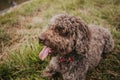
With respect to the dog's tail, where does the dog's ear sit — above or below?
above

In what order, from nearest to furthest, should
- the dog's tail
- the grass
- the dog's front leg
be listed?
the dog's front leg → the grass → the dog's tail

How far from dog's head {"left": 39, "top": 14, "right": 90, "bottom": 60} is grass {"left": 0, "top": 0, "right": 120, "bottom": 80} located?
1097 mm

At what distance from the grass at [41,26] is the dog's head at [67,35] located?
110 centimetres

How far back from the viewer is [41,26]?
5.74m

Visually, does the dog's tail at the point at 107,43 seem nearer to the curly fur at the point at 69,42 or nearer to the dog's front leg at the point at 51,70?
the curly fur at the point at 69,42

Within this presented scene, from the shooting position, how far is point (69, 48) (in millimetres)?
3184

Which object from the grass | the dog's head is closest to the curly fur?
the dog's head

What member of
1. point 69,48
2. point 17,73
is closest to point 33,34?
point 17,73

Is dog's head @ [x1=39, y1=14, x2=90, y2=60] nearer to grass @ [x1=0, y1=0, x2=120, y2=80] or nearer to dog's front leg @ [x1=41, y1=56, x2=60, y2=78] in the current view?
dog's front leg @ [x1=41, y1=56, x2=60, y2=78]

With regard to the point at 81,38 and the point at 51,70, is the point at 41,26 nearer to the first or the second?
the point at 51,70

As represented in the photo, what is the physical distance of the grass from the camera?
→ 4.12 metres

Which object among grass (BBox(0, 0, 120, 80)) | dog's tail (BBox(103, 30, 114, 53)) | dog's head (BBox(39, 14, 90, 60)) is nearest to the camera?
dog's head (BBox(39, 14, 90, 60))

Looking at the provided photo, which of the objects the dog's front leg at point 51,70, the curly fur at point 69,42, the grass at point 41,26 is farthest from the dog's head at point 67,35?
the grass at point 41,26

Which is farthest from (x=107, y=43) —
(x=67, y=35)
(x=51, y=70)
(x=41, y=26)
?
(x=41, y=26)
